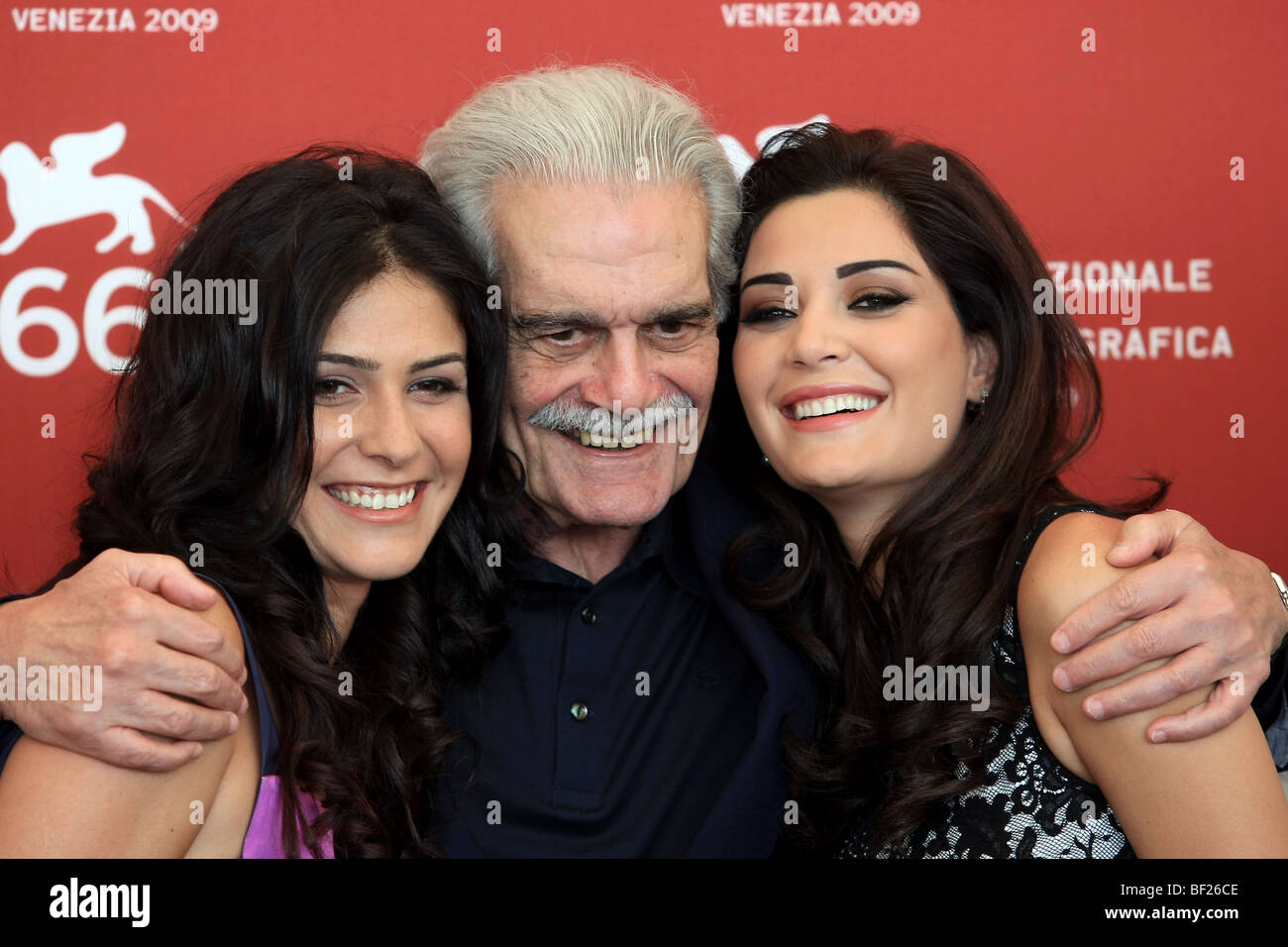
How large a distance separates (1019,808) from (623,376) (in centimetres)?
81

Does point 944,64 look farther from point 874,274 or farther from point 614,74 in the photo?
point 874,274

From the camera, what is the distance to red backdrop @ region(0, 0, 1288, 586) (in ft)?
8.77

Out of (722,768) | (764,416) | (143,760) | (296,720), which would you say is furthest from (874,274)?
(143,760)

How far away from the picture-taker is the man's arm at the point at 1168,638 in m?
1.43

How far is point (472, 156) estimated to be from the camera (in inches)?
80.7

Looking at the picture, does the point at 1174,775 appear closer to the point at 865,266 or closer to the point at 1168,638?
the point at 1168,638

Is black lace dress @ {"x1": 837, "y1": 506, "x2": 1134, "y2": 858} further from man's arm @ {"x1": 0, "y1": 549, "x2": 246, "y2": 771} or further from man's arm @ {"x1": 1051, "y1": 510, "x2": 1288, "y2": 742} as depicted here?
man's arm @ {"x1": 0, "y1": 549, "x2": 246, "y2": 771}

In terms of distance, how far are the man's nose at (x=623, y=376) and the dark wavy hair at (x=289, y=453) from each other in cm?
16

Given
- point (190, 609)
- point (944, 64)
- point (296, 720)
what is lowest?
point (296, 720)

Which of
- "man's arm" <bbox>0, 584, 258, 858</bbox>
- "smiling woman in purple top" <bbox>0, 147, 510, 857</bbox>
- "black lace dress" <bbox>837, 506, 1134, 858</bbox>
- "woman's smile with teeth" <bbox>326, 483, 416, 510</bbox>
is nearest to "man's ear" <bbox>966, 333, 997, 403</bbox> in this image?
"black lace dress" <bbox>837, 506, 1134, 858</bbox>

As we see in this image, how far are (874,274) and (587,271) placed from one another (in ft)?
1.37
